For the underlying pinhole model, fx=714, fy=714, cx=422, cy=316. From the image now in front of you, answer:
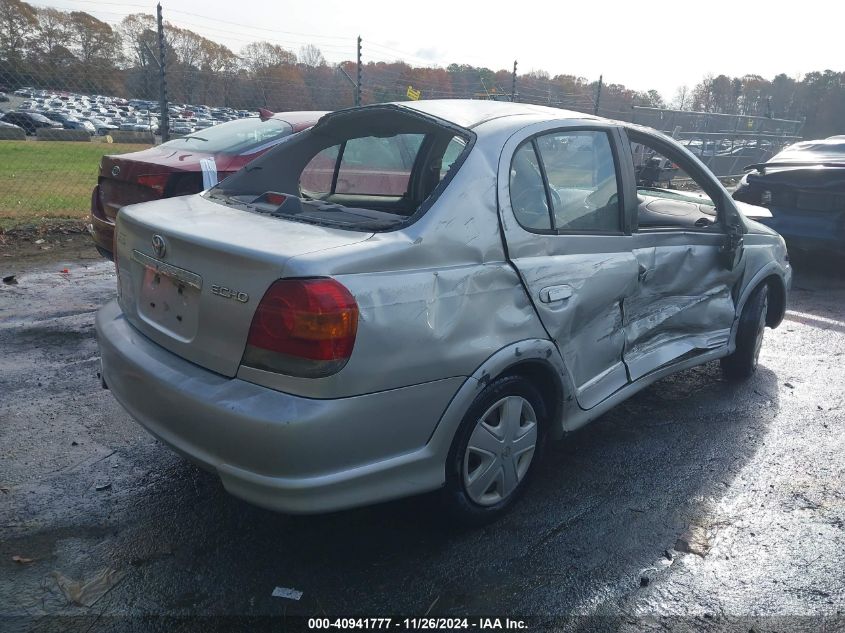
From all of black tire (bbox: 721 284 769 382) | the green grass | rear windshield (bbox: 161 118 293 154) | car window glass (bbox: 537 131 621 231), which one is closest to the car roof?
car window glass (bbox: 537 131 621 231)

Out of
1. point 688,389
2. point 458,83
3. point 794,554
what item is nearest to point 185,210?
point 794,554

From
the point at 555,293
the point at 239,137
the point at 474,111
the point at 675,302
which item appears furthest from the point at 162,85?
the point at 555,293

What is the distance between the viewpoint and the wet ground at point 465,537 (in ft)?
8.40

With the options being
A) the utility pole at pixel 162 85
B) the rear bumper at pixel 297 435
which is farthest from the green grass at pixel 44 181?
the rear bumper at pixel 297 435

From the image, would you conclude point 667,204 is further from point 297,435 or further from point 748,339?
point 297,435

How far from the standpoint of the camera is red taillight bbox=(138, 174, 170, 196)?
19.0 ft

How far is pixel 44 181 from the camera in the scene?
14.2m

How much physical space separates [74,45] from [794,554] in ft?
54.4

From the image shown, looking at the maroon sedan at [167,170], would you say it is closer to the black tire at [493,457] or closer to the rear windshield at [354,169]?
Answer: the rear windshield at [354,169]

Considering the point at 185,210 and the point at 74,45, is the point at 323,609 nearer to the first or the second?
the point at 185,210

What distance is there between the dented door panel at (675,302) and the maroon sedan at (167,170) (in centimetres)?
381

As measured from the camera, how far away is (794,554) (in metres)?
2.98

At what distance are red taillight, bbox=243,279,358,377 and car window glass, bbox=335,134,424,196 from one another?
145 cm

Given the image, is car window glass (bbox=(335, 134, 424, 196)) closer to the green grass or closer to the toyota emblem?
the toyota emblem
